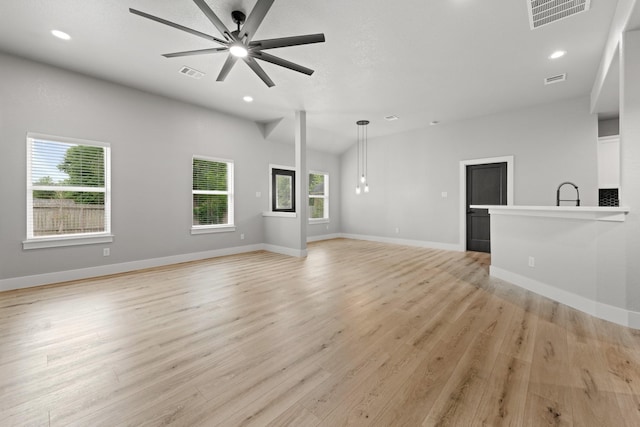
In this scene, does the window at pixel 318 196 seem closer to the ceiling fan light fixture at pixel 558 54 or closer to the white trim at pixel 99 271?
the white trim at pixel 99 271

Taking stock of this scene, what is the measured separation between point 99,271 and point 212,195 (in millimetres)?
2353

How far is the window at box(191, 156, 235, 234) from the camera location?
5496 millimetres

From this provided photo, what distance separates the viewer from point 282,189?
23.9ft

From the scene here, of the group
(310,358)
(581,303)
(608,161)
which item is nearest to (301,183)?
(310,358)

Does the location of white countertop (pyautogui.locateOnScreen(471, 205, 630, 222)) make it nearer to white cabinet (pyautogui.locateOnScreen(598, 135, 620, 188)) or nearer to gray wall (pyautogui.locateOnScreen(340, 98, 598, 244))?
gray wall (pyautogui.locateOnScreen(340, 98, 598, 244))

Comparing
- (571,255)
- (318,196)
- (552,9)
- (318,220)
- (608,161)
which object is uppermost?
(552,9)

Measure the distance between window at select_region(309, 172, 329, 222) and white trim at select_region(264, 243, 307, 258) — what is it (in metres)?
2.03

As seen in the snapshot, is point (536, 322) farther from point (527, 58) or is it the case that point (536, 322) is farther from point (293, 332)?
point (527, 58)

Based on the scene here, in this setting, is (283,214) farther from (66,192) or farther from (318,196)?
(66,192)

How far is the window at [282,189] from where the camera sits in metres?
7.03

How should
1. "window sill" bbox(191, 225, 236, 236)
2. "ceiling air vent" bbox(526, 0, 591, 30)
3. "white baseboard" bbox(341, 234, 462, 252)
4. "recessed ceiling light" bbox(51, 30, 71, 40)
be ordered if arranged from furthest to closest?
"white baseboard" bbox(341, 234, 462, 252) → "window sill" bbox(191, 225, 236, 236) → "recessed ceiling light" bbox(51, 30, 71, 40) → "ceiling air vent" bbox(526, 0, 591, 30)

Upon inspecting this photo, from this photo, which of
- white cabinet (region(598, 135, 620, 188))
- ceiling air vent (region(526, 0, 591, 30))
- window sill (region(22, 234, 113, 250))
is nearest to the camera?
ceiling air vent (region(526, 0, 591, 30))

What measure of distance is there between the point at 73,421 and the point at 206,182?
4.77 metres

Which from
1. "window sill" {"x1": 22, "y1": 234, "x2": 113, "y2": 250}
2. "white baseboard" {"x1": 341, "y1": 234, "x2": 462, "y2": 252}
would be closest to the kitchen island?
"white baseboard" {"x1": 341, "y1": 234, "x2": 462, "y2": 252}
